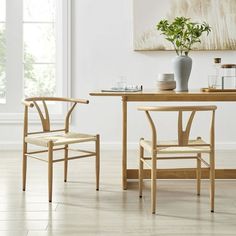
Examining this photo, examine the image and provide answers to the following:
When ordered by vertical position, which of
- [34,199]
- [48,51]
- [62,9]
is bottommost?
[34,199]

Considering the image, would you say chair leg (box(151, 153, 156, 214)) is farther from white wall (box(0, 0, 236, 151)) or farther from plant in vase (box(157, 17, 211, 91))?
white wall (box(0, 0, 236, 151))

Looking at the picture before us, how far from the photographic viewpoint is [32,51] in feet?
20.1

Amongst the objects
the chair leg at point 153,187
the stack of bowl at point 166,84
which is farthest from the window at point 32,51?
the chair leg at point 153,187

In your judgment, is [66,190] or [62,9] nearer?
[66,190]

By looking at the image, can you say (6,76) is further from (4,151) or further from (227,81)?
(227,81)

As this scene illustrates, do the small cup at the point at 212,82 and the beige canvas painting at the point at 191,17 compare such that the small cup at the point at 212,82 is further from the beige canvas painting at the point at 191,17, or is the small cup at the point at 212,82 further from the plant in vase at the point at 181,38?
the beige canvas painting at the point at 191,17

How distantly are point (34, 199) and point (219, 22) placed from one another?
10.2 feet

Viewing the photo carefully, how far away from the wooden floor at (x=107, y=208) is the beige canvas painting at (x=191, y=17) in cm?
183

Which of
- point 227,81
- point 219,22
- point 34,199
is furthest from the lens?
point 219,22

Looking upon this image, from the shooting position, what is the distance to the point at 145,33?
5922 millimetres

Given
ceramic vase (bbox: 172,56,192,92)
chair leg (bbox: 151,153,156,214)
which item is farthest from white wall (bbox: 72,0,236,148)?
chair leg (bbox: 151,153,156,214)

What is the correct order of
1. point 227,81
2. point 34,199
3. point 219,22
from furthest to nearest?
point 219,22 < point 227,81 < point 34,199

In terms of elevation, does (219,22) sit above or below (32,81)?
above

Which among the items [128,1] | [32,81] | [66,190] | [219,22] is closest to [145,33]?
[128,1]
